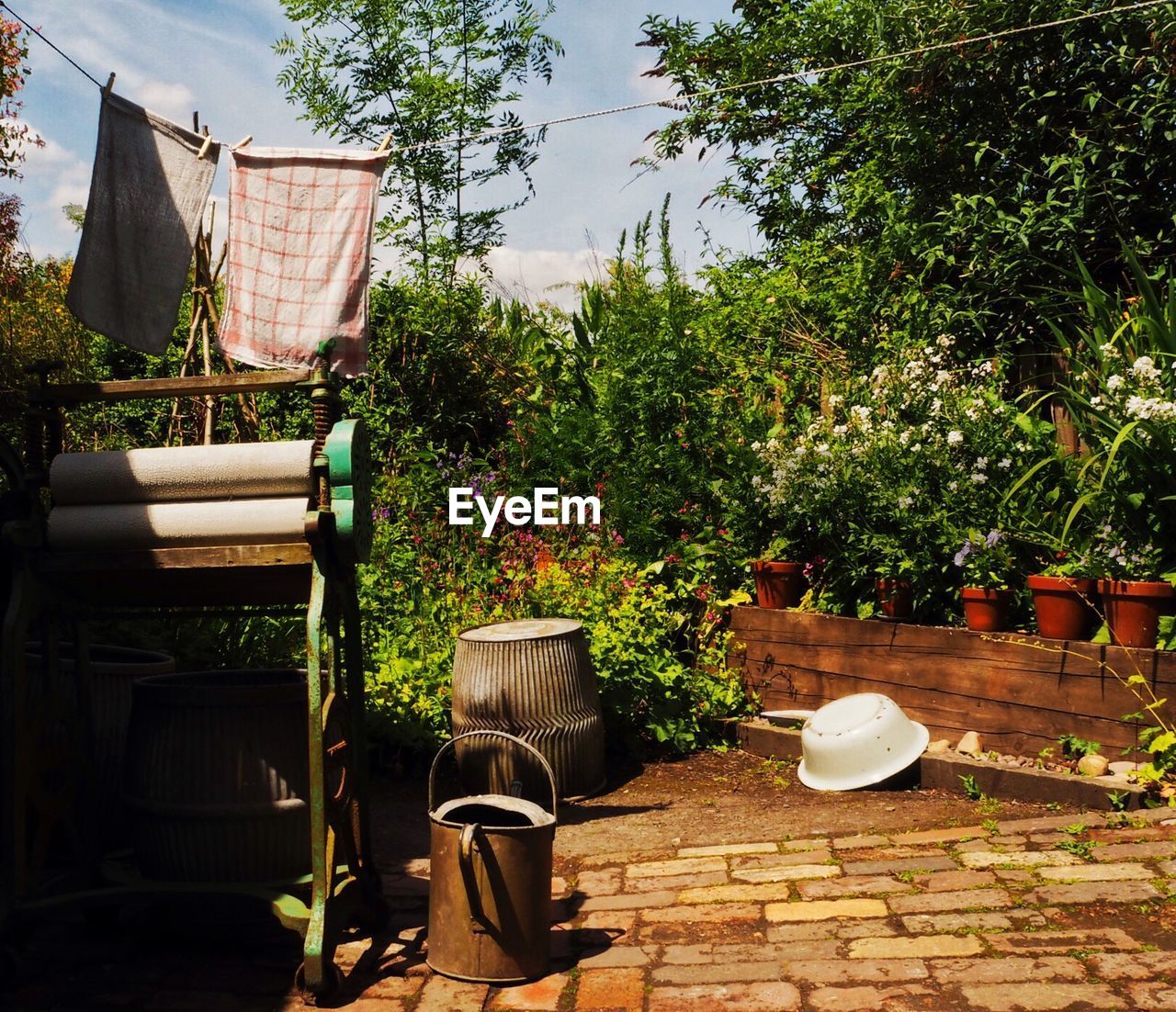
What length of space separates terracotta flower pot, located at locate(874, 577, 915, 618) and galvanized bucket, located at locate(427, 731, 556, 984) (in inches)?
107

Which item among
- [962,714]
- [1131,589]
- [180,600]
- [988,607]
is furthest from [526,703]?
[1131,589]

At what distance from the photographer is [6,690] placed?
3441mm

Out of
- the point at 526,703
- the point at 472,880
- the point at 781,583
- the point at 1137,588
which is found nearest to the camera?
the point at 472,880

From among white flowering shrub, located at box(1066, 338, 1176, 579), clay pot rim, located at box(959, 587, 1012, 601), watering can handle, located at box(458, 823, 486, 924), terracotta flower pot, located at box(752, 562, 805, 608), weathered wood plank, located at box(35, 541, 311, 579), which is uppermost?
white flowering shrub, located at box(1066, 338, 1176, 579)

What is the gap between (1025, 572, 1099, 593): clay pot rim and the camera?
180 inches

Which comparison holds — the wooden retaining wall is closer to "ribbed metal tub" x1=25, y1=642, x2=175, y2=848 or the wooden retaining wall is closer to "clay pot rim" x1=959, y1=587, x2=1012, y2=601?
"clay pot rim" x1=959, y1=587, x2=1012, y2=601

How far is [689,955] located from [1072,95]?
6.20 metres

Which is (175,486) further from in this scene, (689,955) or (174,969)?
(689,955)

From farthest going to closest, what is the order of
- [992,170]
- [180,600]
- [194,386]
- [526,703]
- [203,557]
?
[992,170]
[526,703]
[180,600]
[194,386]
[203,557]

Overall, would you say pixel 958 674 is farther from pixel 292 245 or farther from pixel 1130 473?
pixel 292 245

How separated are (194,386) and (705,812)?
8.98ft

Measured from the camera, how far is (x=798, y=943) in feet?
10.3

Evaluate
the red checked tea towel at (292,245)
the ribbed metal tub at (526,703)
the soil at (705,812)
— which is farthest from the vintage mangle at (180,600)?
the red checked tea towel at (292,245)

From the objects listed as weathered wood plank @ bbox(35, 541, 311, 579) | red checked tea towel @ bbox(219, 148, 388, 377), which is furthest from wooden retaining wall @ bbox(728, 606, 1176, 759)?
weathered wood plank @ bbox(35, 541, 311, 579)
